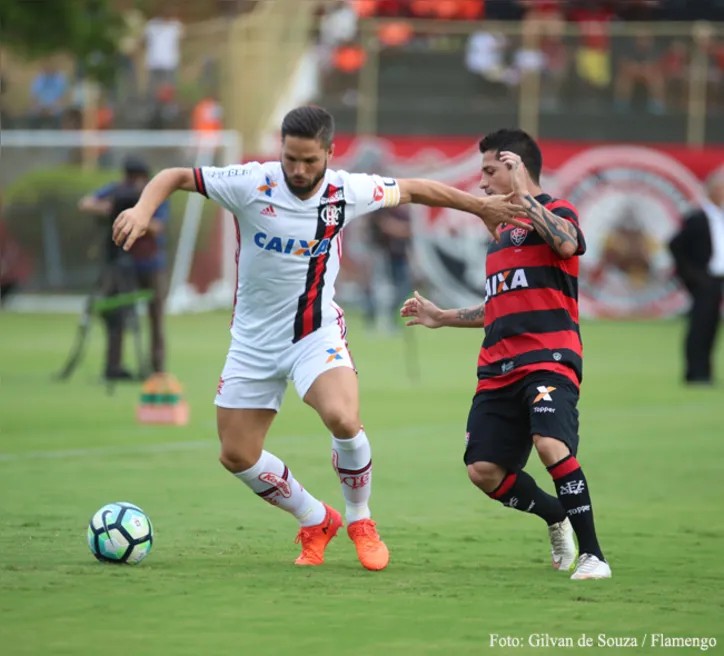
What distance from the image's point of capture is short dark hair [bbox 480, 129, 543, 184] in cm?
711

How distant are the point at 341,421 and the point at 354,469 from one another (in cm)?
33

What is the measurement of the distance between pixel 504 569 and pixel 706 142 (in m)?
22.4

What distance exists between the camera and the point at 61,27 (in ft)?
83.9

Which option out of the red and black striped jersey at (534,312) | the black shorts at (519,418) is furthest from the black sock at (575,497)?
the red and black striped jersey at (534,312)

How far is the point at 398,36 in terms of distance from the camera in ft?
94.5

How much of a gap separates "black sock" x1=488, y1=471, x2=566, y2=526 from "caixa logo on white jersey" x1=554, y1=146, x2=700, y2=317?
67.2 feet

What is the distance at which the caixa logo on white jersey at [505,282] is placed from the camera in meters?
7.05

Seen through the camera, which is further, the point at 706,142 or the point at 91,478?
the point at 706,142

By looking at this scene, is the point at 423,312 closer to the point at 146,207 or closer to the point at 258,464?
the point at 258,464

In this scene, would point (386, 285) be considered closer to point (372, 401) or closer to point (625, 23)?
point (625, 23)

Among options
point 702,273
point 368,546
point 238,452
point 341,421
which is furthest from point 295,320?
point 702,273

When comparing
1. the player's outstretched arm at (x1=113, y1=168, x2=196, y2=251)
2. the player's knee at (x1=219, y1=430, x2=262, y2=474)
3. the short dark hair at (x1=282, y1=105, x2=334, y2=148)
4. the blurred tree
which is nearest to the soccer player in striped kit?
the short dark hair at (x1=282, y1=105, x2=334, y2=148)

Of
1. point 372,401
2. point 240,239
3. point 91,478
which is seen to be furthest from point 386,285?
point 240,239

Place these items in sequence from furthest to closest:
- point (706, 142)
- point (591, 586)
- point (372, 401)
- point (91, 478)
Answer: point (706, 142)
point (372, 401)
point (91, 478)
point (591, 586)
